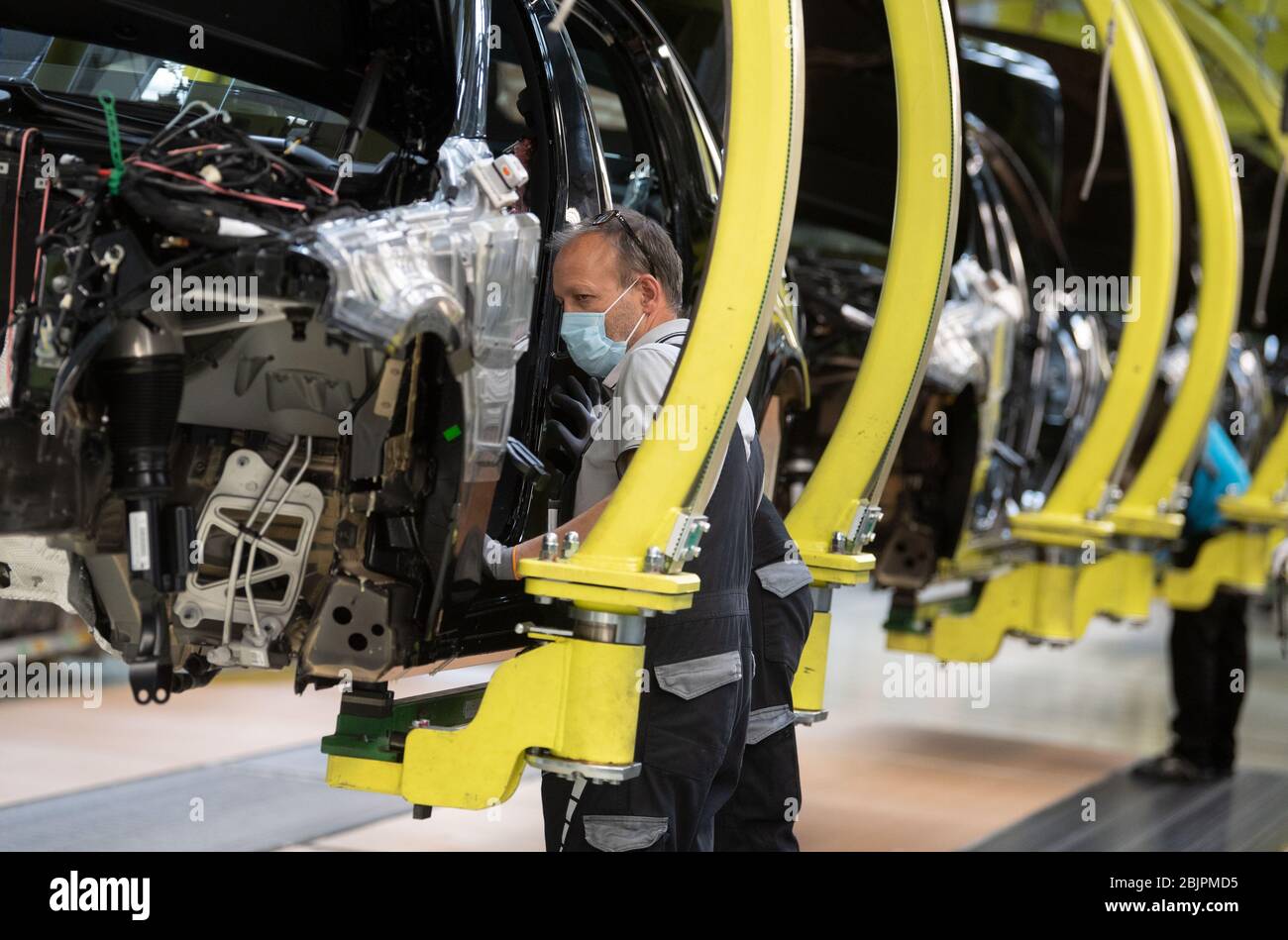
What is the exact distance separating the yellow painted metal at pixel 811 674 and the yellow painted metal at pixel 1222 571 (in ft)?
12.3

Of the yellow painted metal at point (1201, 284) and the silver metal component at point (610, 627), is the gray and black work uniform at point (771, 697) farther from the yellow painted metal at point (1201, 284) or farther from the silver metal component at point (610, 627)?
the yellow painted metal at point (1201, 284)

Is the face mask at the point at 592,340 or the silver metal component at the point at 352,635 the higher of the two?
the face mask at the point at 592,340

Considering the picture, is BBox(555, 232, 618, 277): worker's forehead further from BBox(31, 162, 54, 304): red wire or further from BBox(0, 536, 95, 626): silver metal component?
BBox(0, 536, 95, 626): silver metal component

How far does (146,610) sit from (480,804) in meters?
0.72

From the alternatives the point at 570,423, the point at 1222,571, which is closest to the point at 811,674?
the point at 570,423

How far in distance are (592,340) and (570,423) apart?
364mm

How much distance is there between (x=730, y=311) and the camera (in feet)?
9.93

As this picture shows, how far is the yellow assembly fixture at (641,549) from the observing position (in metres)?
2.97

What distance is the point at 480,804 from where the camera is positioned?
3018 millimetres

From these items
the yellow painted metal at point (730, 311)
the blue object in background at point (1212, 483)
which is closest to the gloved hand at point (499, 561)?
the yellow painted metal at point (730, 311)

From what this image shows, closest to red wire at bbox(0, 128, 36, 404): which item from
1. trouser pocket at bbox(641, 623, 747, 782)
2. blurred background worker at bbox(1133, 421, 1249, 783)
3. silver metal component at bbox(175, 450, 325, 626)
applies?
silver metal component at bbox(175, 450, 325, 626)

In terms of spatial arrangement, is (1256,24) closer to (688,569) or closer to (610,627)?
(688,569)
